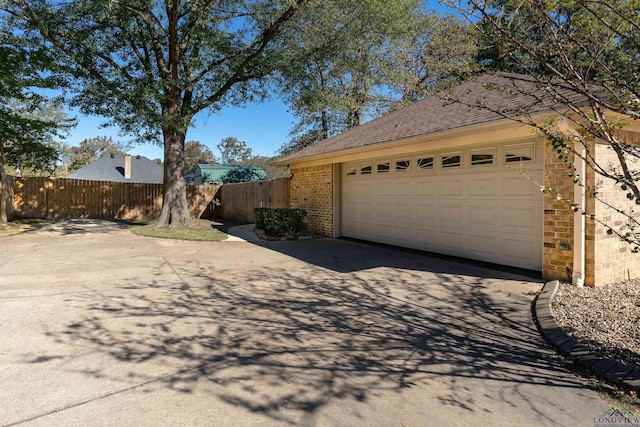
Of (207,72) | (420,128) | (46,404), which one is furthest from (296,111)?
(46,404)

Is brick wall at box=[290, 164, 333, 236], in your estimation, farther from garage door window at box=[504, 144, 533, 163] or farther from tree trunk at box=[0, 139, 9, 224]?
tree trunk at box=[0, 139, 9, 224]

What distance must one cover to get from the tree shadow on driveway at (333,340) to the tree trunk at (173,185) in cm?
755

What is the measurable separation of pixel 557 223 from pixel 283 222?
7515 millimetres

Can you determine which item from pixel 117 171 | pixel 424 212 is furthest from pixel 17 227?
pixel 117 171

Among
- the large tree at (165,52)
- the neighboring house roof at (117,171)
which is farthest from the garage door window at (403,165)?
the neighboring house roof at (117,171)

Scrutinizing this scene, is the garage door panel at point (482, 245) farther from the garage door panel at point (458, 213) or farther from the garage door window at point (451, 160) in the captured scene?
the garage door window at point (451, 160)

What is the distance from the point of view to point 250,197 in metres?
16.6

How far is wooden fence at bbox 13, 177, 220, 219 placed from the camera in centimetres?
1596

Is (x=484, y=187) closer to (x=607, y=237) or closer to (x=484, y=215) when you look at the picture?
(x=484, y=215)

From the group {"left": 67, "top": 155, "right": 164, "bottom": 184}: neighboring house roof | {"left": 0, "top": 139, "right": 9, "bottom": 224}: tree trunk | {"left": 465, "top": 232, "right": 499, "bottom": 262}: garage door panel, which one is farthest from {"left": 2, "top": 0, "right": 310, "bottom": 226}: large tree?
{"left": 67, "top": 155, "right": 164, "bottom": 184}: neighboring house roof

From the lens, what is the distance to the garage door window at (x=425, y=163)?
8.29 meters

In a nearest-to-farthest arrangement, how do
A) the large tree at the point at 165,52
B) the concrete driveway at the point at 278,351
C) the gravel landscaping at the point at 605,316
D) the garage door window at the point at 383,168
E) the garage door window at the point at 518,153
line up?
the concrete driveway at the point at 278,351, the gravel landscaping at the point at 605,316, the garage door window at the point at 518,153, the garage door window at the point at 383,168, the large tree at the point at 165,52

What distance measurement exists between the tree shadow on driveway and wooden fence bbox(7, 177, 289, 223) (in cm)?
896

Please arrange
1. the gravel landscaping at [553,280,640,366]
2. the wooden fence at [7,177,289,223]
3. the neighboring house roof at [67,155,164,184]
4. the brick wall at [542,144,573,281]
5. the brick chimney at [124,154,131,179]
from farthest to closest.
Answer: the brick chimney at [124,154,131,179] → the neighboring house roof at [67,155,164,184] → the wooden fence at [7,177,289,223] → the brick wall at [542,144,573,281] → the gravel landscaping at [553,280,640,366]
